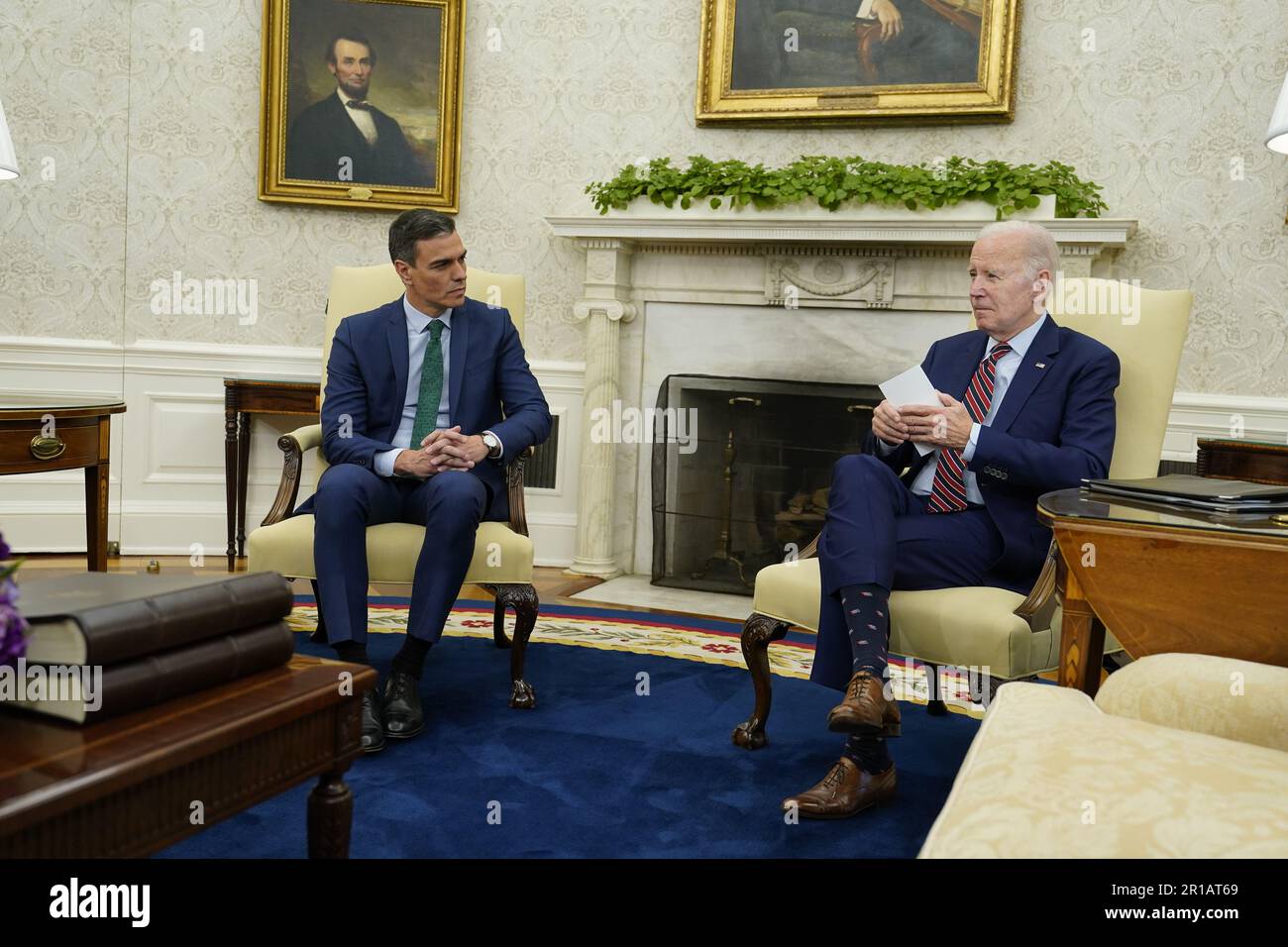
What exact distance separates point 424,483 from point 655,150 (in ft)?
8.84

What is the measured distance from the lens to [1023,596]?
2.47 metres

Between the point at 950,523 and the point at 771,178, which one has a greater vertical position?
the point at 771,178

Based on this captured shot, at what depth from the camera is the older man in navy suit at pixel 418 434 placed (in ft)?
9.35

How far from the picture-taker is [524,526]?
3268 mm

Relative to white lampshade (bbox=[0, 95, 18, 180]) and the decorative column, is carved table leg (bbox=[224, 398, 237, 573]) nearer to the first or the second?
the decorative column

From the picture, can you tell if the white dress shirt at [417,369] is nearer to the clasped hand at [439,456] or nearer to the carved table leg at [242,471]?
the clasped hand at [439,456]

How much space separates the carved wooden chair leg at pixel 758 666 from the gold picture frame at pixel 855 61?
2.90m

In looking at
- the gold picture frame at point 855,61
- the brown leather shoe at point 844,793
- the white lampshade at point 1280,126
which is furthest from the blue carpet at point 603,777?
the gold picture frame at point 855,61

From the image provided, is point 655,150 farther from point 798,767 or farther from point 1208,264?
point 798,767

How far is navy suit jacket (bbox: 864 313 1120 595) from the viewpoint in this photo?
2.53 m

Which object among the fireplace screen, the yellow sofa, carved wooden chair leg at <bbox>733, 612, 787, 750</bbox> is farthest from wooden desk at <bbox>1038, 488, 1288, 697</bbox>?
the fireplace screen

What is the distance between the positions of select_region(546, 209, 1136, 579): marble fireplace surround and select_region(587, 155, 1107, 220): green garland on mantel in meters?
0.07
